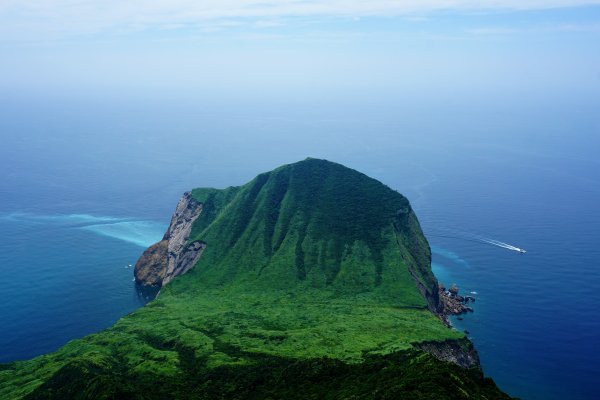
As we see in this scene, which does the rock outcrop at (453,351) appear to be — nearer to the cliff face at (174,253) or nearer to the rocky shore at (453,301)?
the rocky shore at (453,301)

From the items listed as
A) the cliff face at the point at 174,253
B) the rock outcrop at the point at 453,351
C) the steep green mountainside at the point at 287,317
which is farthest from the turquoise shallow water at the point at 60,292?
the rock outcrop at the point at 453,351

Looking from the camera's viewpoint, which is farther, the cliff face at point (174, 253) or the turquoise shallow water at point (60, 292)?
the cliff face at point (174, 253)

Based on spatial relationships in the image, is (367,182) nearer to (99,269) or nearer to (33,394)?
(99,269)

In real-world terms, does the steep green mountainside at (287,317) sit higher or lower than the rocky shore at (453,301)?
higher

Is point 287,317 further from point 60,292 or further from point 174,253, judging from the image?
point 60,292

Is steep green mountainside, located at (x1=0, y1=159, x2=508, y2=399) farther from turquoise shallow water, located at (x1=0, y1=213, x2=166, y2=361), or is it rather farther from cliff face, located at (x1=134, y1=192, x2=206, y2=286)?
turquoise shallow water, located at (x1=0, y1=213, x2=166, y2=361)

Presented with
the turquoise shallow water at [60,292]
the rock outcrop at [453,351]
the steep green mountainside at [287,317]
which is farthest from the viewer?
the turquoise shallow water at [60,292]

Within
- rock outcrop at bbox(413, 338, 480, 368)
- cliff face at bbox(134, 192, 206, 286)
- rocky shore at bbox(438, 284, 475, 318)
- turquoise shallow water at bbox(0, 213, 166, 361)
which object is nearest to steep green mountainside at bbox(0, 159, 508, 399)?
rock outcrop at bbox(413, 338, 480, 368)
